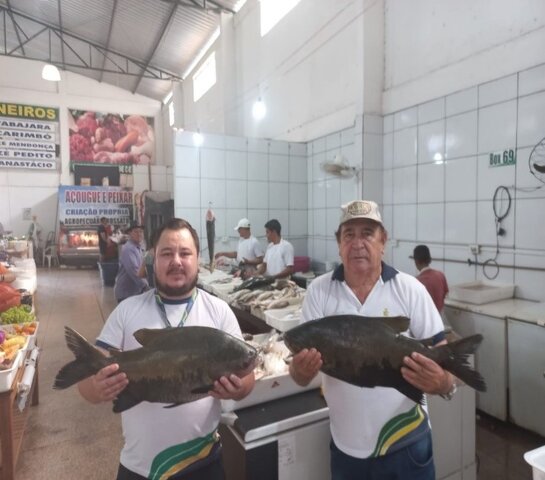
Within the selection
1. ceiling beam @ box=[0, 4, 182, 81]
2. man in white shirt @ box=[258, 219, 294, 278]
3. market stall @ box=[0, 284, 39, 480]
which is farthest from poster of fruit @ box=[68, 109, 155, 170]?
market stall @ box=[0, 284, 39, 480]

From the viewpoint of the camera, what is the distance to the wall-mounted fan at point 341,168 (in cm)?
463

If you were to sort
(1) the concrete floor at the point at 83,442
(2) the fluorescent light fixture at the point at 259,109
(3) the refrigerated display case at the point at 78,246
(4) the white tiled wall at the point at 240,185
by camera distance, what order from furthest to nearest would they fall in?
(3) the refrigerated display case at the point at 78,246 → (2) the fluorescent light fixture at the point at 259,109 → (4) the white tiled wall at the point at 240,185 → (1) the concrete floor at the point at 83,442

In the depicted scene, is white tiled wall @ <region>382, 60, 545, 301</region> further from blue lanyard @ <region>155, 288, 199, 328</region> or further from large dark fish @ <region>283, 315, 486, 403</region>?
blue lanyard @ <region>155, 288, 199, 328</region>

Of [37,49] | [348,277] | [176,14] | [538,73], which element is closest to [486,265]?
[538,73]

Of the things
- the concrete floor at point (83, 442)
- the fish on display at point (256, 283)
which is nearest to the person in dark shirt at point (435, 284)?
the concrete floor at point (83, 442)

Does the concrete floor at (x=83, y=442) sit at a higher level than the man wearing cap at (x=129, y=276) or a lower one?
lower

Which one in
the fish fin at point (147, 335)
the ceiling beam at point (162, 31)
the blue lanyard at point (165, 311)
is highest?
the ceiling beam at point (162, 31)

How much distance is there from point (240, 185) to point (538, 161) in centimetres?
362

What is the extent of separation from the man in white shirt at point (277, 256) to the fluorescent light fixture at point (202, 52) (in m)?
5.77

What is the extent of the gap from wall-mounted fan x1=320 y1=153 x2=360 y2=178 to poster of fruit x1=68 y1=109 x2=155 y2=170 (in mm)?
11337

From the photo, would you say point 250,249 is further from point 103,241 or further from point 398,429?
point 103,241

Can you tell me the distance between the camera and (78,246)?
12.9 metres

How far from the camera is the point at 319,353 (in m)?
1.27

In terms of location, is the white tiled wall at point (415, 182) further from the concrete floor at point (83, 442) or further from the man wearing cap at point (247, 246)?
the concrete floor at point (83, 442)
